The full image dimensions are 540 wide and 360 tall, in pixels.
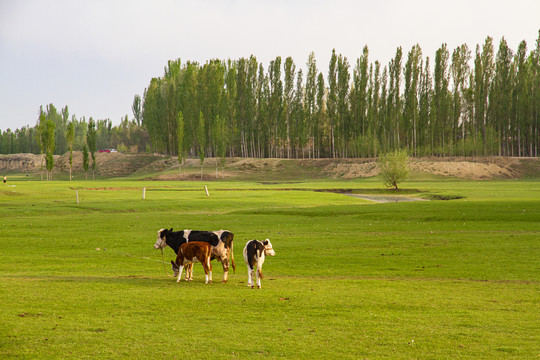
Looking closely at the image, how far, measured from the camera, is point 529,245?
26266 mm

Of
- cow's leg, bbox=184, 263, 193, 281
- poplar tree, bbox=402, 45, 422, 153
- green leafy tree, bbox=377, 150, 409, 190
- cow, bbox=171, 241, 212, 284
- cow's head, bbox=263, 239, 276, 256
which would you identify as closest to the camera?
cow, bbox=171, 241, 212, 284

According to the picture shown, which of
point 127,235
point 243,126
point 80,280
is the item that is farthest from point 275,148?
point 80,280

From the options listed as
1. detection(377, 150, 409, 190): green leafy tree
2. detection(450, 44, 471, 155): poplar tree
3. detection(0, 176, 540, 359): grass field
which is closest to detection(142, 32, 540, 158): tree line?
detection(450, 44, 471, 155): poplar tree

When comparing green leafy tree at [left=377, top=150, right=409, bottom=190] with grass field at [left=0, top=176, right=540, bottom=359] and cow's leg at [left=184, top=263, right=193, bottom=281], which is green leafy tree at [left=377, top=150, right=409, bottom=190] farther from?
cow's leg at [left=184, top=263, right=193, bottom=281]

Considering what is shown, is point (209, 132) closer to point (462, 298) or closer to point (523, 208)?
point (523, 208)

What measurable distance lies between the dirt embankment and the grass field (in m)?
83.3

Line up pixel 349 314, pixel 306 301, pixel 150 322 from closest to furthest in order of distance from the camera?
pixel 150 322 < pixel 349 314 < pixel 306 301

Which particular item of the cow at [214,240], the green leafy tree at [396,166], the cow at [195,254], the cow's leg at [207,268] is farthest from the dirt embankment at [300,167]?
the cow at [195,254]

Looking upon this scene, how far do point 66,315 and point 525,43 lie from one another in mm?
138776

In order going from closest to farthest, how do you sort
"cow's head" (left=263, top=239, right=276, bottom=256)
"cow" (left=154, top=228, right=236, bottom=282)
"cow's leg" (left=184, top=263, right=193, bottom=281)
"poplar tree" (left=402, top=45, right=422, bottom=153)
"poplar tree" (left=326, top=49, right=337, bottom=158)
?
"cow's head" (left=263, top=239, right=276, bottom=256) < "cow" (left=154, top=228, right=236, bottom=282) < "cow's leg" (left=184, top=263, right=193, bottom=281) < "poplar tree" (left=402, top=45, right=422, bottom=153) < "poplar tree" (left=326, top=49, right=337, bottom=158)

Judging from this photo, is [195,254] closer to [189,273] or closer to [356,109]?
[189,273]

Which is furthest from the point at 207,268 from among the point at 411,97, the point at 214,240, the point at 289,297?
the point at 411,97

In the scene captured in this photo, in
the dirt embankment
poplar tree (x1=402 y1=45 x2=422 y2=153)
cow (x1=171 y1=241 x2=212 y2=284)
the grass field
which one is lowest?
the grass field

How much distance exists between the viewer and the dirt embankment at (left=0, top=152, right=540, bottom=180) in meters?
113
